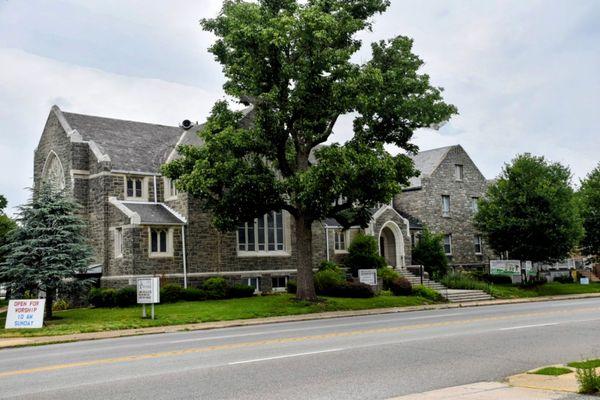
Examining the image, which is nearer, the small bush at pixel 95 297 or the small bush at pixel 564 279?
the small bush at pixel 95 297

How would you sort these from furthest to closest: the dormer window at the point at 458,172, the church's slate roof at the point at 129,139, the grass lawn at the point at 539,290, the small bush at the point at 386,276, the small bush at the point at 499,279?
the dormer window at the point at 458,172 → the small bush at the point at 499,279 → the grass lawn at the point at 539,290 → the small bush at the point at 386,276 → the church's slate roof at the point at 129,139

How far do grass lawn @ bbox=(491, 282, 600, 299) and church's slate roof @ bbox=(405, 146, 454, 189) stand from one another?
411 inches

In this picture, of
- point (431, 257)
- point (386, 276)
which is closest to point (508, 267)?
point (431, 257)

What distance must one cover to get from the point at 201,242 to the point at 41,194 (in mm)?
8828

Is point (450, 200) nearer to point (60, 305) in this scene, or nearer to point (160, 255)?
point (160, 255)

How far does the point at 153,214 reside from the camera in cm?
3278

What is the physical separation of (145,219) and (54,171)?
878cm

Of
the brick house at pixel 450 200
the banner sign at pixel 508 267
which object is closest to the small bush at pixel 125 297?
the banner sign at pixel 508 267

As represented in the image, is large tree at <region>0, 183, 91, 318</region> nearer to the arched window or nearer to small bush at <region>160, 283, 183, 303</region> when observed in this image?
small bush at <region>160, 283, 183, 303</region>

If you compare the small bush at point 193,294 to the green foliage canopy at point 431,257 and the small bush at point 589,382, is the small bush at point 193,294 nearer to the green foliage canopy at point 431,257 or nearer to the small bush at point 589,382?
the green foliage canopy at point 431,257

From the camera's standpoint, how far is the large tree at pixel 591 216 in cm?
4844

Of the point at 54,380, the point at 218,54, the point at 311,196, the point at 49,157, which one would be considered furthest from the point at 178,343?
the point at 49,157

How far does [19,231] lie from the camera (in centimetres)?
2639

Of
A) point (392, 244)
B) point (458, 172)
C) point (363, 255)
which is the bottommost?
point (363, 255)
